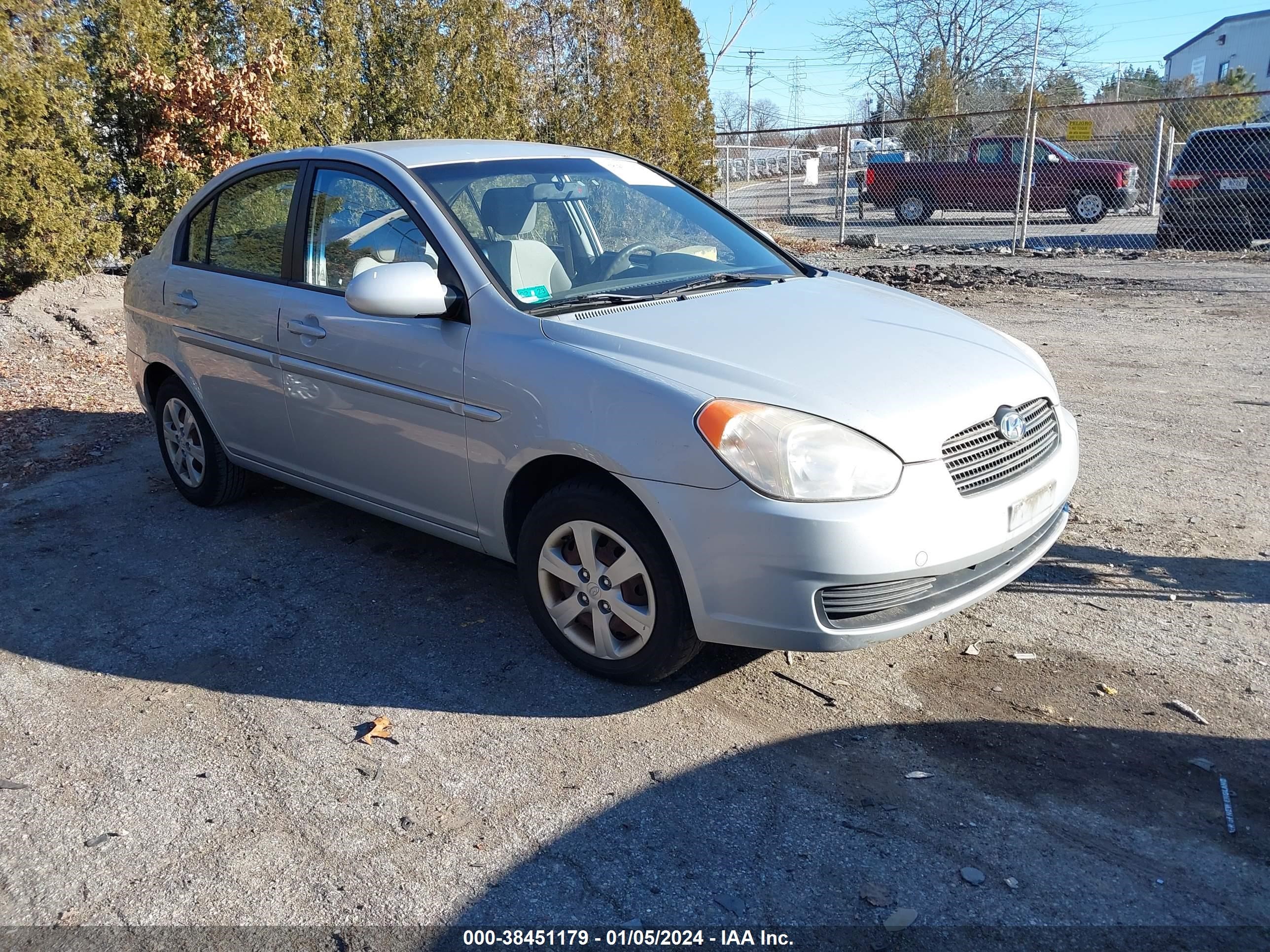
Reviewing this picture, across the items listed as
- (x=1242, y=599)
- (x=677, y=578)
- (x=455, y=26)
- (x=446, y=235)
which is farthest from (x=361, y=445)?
(x=455, y=26)

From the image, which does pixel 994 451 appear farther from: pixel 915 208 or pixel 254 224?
pixel 915 208

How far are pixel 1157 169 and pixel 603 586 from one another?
20921 millimetres

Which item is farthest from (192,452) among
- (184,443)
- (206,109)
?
(206,109)

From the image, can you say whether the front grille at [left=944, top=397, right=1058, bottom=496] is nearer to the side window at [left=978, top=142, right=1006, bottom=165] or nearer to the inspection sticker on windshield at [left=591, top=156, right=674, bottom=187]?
the inspection sticker on windshield at [left=591, top=156, right=674, bottom=187]

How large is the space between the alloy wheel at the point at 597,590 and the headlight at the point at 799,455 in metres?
0.51

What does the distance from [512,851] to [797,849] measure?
2.49 feet

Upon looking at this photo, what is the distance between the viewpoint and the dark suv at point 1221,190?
15492 mm

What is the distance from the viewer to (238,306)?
485cm

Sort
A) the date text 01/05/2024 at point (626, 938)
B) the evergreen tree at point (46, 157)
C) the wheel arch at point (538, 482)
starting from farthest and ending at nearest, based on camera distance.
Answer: the evergreen tree at point (46, 157)
the wheel arch at point (538, 482)
the date text 01/05/2024 at point (626, 938)

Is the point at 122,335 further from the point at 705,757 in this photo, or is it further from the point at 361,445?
the point at 705,757

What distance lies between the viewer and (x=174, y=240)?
18.1ft

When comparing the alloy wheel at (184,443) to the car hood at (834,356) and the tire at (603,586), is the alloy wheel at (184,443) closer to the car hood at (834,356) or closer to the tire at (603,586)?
the tire at (603,586)

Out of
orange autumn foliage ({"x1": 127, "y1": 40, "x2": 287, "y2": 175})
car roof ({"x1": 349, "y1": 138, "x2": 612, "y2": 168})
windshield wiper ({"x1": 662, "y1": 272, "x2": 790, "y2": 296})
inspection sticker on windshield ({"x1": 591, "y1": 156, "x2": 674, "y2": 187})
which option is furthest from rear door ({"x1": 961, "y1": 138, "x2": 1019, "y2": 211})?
windshield wiper ({"x1": 662, "y1": 272, "x2": 790, "y2": 296})

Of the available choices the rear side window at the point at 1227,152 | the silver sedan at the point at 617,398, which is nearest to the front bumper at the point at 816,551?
the silver sedan at the point at 617,398
